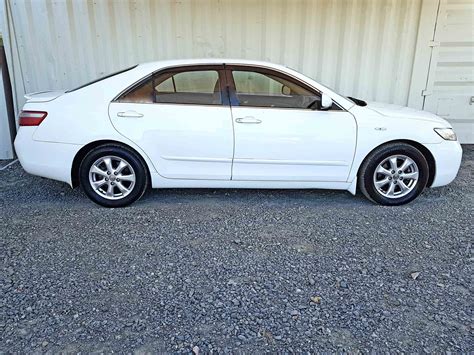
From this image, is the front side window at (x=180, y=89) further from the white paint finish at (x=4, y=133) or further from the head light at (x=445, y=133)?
the white paint finish at (x=4, y=133)

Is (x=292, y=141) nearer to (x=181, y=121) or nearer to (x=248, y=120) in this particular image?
(x=248, y=120)

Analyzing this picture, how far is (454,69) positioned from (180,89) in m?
4.50

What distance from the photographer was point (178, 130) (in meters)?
3.64

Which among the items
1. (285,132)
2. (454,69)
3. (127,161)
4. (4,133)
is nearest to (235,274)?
(285,132)

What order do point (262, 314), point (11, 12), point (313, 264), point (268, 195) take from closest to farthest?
point (262, 314) → point (313, 264) → point (268, 195) → point (11, 12)

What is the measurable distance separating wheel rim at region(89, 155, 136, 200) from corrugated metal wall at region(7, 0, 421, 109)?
2.36 metres

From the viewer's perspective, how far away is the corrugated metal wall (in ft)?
17.3

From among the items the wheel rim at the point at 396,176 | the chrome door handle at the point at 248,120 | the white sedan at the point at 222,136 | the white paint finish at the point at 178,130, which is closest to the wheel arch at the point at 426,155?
the white sedan at the point at 222,136

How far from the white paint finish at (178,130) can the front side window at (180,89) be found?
→ 7 centimetres

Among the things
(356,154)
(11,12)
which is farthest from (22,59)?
(356,154)

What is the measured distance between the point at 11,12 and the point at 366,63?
17.0 ft

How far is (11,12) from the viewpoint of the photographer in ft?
16.9

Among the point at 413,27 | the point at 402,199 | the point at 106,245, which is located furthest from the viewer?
the point at 413,27

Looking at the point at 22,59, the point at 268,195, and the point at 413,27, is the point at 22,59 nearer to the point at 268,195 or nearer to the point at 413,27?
the point at 268,195
